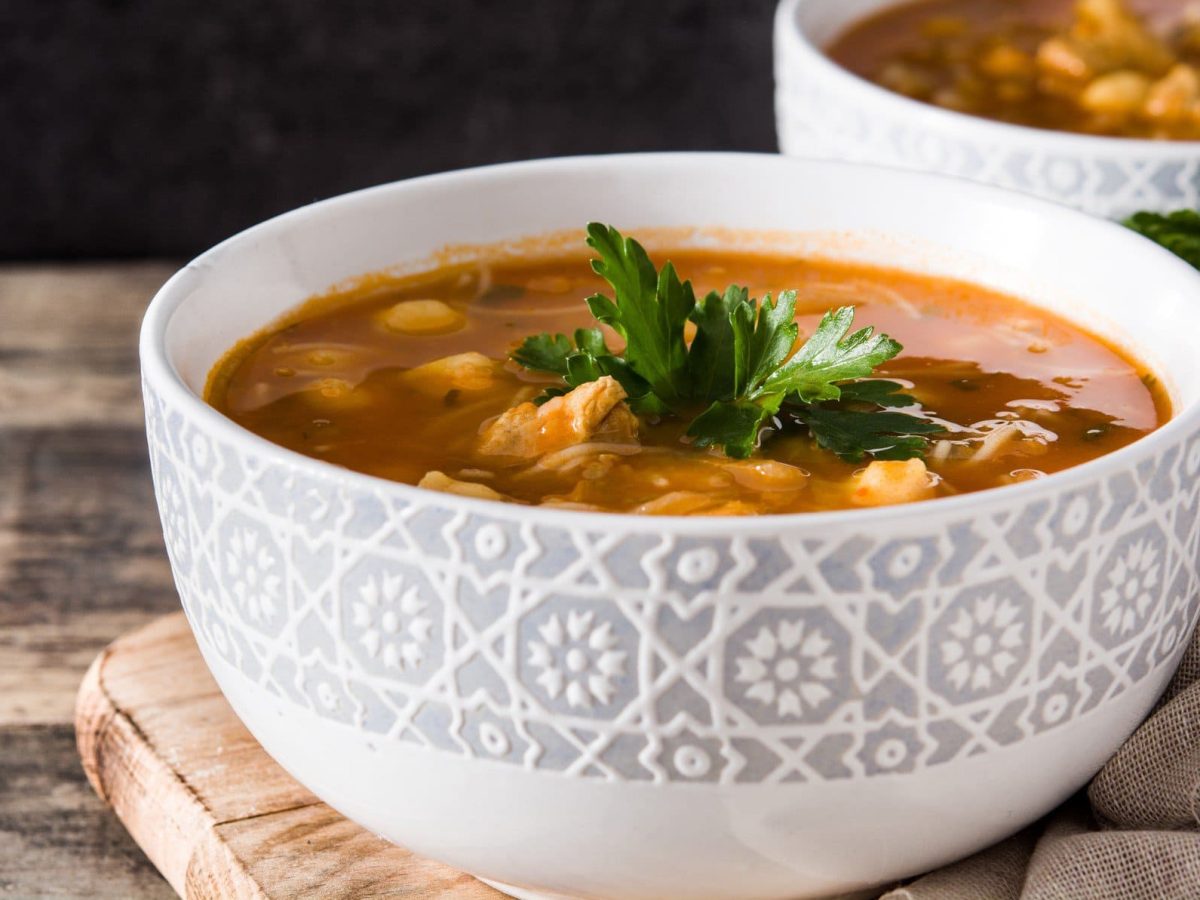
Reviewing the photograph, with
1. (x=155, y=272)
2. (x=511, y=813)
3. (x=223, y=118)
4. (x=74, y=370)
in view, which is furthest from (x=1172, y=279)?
(x=223, y=118)

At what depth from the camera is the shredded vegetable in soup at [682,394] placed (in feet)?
5.17

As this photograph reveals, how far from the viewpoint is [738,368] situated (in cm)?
167

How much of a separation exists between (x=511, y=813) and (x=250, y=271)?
2.31ft

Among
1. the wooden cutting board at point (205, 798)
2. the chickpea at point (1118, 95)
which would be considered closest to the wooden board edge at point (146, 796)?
the wooden cutting board at point (205, 798)

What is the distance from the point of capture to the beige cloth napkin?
Answer: 5.10 feet

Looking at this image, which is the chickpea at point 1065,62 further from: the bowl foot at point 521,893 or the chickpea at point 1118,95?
the bowl foot at point 521,893

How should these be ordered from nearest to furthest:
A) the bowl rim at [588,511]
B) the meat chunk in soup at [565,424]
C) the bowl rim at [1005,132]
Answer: the bowl rim at [588,511] → the meat chunk in soup at [565,424] → the bowl rim at [1005,132]

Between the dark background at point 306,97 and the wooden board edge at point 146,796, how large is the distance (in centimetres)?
254

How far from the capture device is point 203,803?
1792mm

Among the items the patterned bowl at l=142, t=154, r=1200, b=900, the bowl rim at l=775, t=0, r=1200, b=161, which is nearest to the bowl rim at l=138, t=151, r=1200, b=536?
the patterned bowl at l=142, t=154, r=1200, b=900

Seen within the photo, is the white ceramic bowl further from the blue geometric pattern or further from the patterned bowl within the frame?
the blue geometric pattern

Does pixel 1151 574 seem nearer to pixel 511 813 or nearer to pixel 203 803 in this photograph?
pixel 511 813

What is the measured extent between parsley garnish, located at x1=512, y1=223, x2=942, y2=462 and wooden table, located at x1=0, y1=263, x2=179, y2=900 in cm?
76

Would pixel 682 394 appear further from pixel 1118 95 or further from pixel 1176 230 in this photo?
pixel 1118 95
